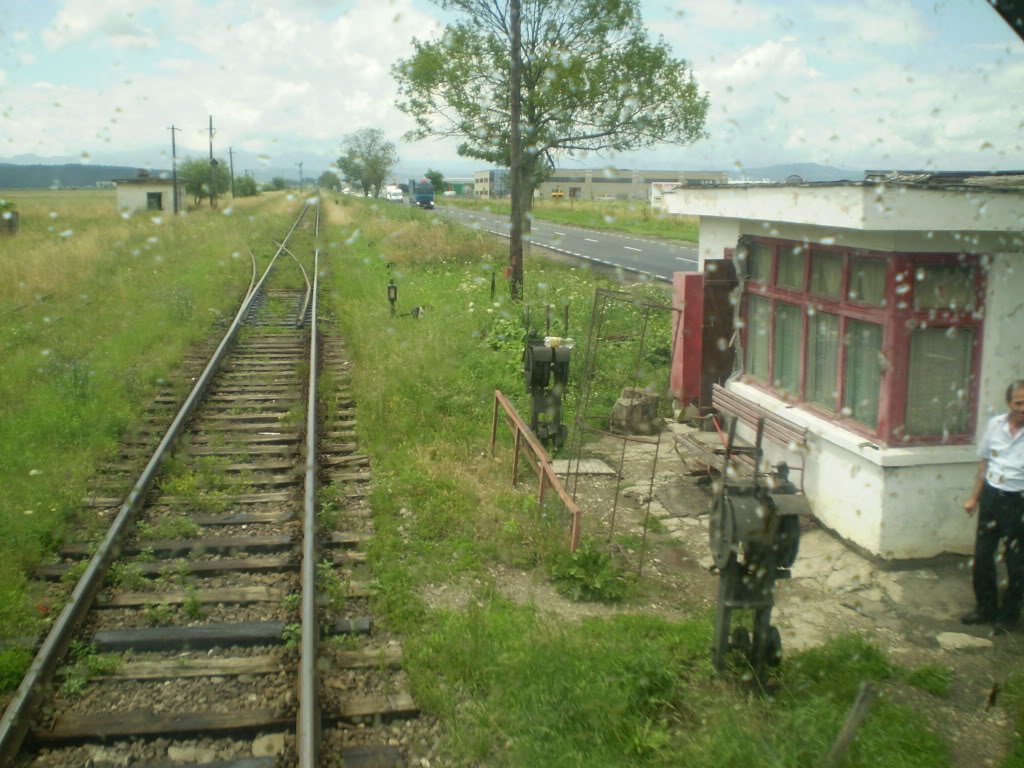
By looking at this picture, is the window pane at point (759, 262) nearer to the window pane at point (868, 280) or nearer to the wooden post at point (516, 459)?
the window pane at point (868, 280)

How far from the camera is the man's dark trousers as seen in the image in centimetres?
529

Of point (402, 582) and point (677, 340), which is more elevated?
point (677, 340)

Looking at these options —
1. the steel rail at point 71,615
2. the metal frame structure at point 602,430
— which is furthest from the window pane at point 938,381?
the steel rail at point 71,615

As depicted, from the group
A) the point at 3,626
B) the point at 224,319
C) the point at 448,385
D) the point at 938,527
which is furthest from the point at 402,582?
the point at 224,319

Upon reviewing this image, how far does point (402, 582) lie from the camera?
5922 mm

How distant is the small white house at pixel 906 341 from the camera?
5707mm

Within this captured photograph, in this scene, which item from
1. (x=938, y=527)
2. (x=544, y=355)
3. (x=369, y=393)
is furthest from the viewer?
(x=369, y=393)

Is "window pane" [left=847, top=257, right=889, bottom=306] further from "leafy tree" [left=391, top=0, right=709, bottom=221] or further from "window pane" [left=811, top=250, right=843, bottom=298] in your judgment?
"leafy tree" [left=391, top=0, right=709, bottom=221]

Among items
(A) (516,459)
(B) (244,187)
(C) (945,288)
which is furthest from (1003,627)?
(B) (244,187)

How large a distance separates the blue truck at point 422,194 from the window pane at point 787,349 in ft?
193

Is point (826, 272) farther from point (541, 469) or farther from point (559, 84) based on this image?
point (559, 84)

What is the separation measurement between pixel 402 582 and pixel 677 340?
16.0ft

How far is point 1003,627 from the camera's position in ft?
17.6

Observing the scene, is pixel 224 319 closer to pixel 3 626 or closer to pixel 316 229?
pixel 3 626
